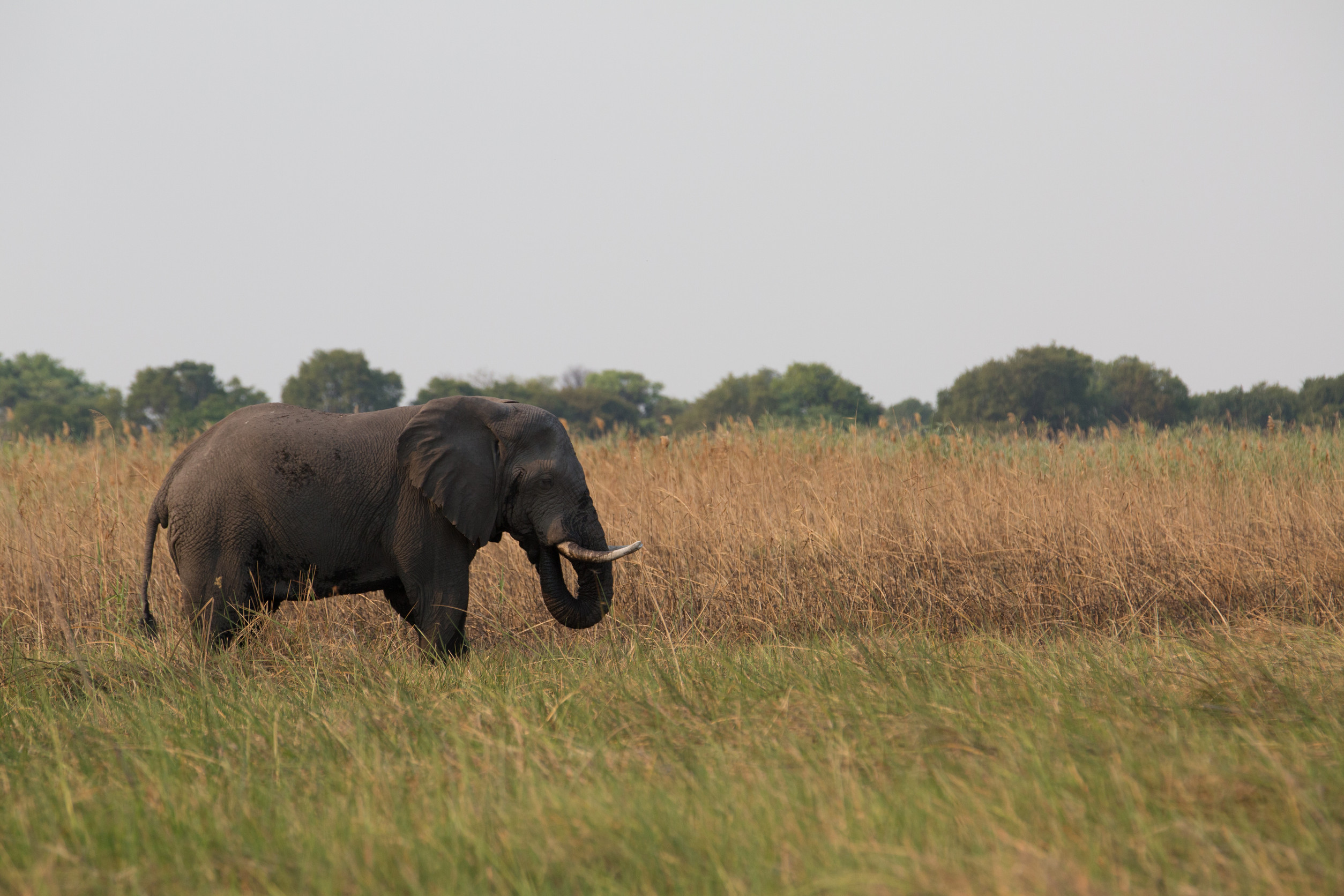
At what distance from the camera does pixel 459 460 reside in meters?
4.68

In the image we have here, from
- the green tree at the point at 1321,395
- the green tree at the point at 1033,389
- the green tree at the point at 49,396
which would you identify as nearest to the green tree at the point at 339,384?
the green tree at the point at 49,396

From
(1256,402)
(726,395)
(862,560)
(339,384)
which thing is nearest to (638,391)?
(726,395)

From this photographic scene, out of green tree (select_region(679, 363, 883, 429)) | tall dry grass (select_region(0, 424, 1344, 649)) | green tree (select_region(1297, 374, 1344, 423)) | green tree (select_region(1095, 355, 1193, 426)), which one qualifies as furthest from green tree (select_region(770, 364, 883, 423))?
tall dry grass (select_region(0, 424, 1344, 649))

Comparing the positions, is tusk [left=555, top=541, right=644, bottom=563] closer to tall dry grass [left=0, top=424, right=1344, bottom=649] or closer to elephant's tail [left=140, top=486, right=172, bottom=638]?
tall dry grass [left=0, top=424, right=1344, bottom=649]

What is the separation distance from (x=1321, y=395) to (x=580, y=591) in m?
32.5

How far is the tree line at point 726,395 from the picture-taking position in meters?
37.0

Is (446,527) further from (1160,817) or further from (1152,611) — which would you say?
(1152,611)

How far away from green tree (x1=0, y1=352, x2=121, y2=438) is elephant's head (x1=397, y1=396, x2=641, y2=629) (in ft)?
114

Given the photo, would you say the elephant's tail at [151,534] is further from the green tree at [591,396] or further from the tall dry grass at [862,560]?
the green tree at [591,396]

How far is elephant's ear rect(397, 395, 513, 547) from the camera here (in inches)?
183

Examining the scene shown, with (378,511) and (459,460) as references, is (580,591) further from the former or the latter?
(378,511)

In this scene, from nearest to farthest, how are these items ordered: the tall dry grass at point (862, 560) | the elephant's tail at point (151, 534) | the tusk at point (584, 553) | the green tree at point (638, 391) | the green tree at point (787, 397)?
the elephant's tail at point (151, 534) < the tusk at point (584, 553) < the tall dry grass at point (862, 560) < the green tree at point (787, 397) < the green tree at point (638, 391)

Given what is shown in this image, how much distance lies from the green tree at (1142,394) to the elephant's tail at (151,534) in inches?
1508

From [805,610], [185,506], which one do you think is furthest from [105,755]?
[805,610]
